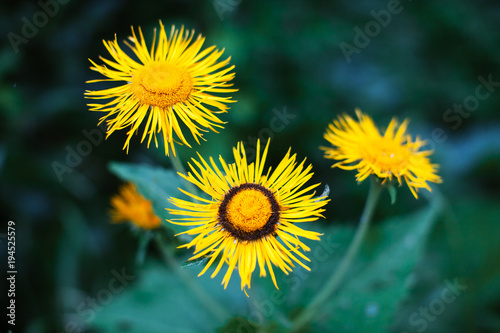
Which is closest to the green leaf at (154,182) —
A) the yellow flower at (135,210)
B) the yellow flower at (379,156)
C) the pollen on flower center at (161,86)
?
the yellow flower at (135,210)

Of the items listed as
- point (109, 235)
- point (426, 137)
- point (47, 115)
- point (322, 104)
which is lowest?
point (426, 137)

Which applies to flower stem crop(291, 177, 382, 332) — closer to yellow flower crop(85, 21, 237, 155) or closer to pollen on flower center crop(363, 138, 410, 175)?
pollen on flower center crop(363, 138, 410, 175)

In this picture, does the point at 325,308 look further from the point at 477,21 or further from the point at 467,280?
the point at 477,21

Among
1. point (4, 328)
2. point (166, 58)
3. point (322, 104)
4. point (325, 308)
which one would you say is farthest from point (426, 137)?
point (4, 328)

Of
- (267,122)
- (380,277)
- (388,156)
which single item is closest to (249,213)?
(388,156)

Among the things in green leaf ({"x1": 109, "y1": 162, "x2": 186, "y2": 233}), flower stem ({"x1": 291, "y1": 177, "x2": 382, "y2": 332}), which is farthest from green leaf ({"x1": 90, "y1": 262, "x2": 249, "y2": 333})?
green leaf ({"x1": 109, "y1": 162, "x2": 186, "y2": 233})

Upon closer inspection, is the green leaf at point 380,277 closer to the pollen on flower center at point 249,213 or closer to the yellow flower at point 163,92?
the pollen on flower center at point 249,213
